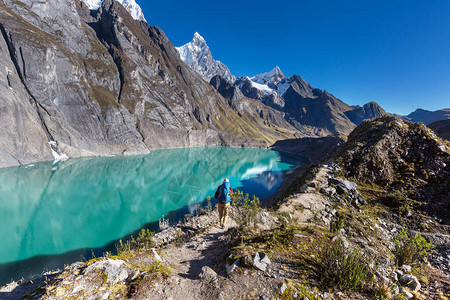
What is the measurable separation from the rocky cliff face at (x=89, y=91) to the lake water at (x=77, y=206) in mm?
14210

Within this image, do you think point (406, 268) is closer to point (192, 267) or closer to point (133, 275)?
point (192, 267)

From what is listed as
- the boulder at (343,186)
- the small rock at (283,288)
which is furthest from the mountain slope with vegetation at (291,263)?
the boulder at (343,186)

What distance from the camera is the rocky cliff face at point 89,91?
50.6 meters

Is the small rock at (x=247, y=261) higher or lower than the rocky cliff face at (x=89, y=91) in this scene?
lower

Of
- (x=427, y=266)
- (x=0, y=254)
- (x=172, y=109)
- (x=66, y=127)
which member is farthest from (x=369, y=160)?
(x=172, y=109)

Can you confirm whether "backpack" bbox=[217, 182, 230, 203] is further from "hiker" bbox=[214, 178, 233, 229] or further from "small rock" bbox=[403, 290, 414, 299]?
"small rock" bbox=[403, 290, 414, 299]

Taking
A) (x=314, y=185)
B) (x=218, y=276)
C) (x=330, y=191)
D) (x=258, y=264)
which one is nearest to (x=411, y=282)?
(x=258, y=264)

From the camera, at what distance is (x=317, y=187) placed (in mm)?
12391

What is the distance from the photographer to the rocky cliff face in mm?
50625

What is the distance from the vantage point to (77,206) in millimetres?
24312

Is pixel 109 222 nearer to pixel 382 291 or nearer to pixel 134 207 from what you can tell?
pixel 134 207

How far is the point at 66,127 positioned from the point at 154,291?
250 ft

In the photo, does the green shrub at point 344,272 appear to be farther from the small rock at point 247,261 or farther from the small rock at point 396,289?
the small rock at point 247,261

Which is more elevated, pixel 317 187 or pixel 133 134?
pixel 133 134
